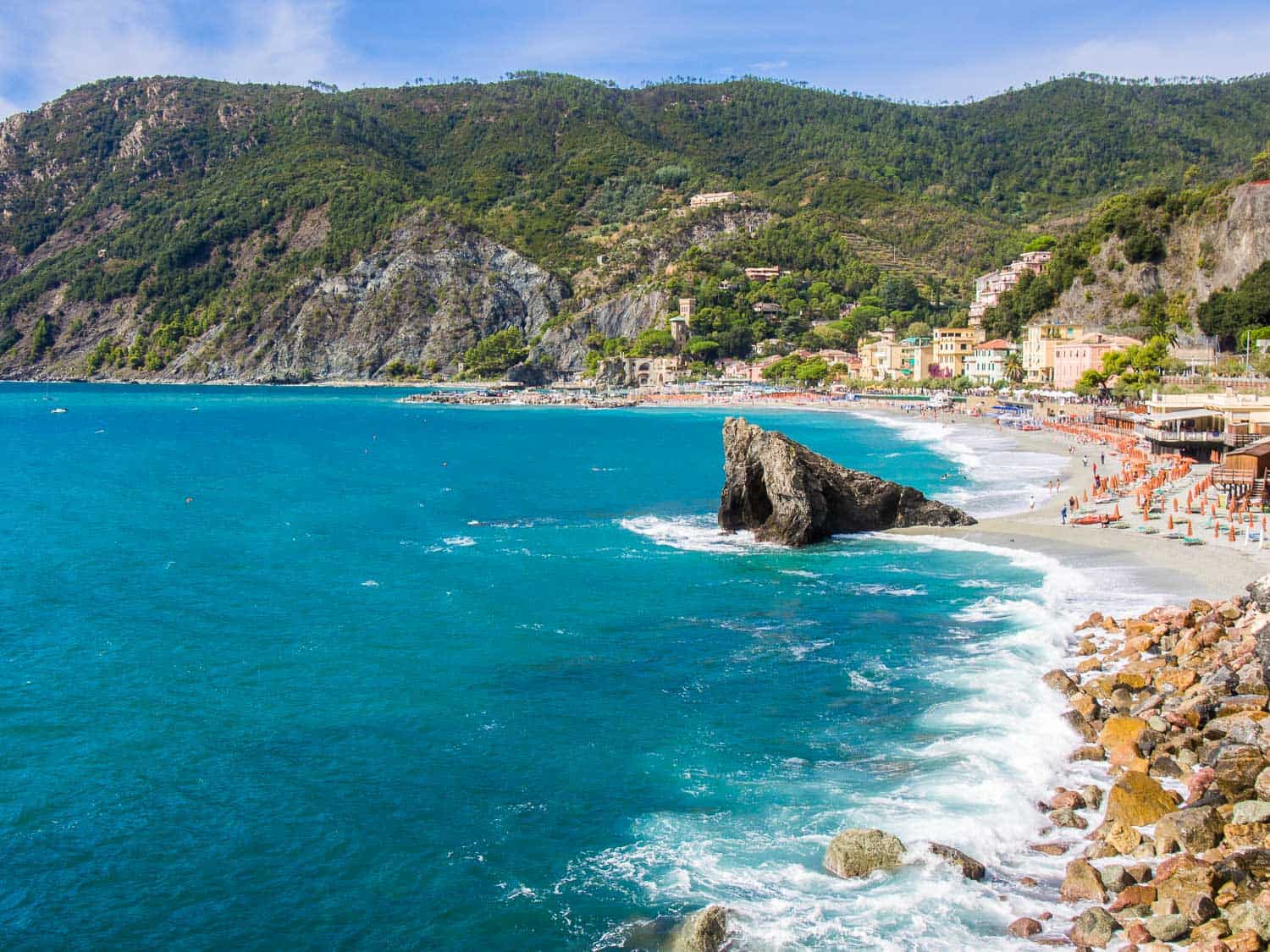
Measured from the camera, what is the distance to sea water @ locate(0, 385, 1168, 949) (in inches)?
604

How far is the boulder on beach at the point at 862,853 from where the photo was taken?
1569cm

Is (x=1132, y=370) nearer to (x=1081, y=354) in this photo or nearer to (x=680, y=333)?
(x=1081, y=354)

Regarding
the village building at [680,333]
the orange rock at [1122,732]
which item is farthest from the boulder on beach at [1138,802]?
the village building at [680,333]

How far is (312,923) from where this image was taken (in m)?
15.0

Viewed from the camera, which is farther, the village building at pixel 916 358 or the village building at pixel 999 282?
the village building at pixel 999 282

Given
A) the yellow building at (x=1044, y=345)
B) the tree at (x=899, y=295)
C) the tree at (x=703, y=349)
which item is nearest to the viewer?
the yellow building at (x=1044, y=345)

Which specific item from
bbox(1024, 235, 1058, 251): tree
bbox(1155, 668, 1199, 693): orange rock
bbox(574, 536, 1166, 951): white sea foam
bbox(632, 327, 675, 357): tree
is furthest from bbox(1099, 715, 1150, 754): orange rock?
bbox(632, 327, 675, 357): tree

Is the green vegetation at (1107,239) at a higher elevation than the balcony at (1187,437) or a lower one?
higher

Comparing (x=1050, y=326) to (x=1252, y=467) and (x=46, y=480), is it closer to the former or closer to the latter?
(x=1252, y=467)

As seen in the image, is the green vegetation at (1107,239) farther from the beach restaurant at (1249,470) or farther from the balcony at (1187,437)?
the beach restaurant at (1249,470)

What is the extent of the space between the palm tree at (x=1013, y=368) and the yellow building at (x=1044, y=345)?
891 millimetres

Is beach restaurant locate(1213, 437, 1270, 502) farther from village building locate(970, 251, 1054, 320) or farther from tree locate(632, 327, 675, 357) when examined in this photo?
tree locate(632, 327, 675, 357)

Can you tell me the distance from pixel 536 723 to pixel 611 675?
3501mm

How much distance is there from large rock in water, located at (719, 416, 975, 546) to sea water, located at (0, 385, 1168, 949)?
150 cm
